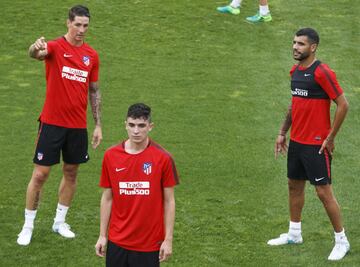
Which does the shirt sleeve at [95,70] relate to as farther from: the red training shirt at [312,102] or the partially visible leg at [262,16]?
the partially visible leg at [262,16]

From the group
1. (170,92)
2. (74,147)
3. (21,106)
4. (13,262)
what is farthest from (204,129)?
(13,262)

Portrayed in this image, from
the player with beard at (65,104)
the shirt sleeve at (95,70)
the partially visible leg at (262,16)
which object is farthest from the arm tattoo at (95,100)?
the partially visible leg at (262,16)

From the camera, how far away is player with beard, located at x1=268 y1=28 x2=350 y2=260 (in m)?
9.36

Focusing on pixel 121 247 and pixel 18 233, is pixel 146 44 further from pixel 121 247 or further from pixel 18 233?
pixel 121 247

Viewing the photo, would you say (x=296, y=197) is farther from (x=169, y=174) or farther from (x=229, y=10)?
(x=229, y=10)

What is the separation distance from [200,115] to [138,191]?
717cm

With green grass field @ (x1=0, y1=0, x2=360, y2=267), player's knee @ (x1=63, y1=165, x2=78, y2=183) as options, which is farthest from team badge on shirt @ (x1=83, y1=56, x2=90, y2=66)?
green grass field @ (x1=0, y1=0, x2=360, y2=267)

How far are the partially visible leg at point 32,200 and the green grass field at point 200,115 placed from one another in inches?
5.3

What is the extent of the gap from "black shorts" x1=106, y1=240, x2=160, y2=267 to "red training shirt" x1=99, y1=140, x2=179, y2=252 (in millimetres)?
Result: 40

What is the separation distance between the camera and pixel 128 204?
7.55 metres

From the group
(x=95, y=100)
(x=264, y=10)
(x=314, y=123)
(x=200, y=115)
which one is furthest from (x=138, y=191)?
(x=264, y=10)

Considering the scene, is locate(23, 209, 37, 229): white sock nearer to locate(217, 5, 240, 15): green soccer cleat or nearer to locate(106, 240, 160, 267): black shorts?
locate(106, 240, 160, 267): black shorts

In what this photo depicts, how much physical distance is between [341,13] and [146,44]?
4.48 meters

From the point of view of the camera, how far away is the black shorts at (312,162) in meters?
9.55
